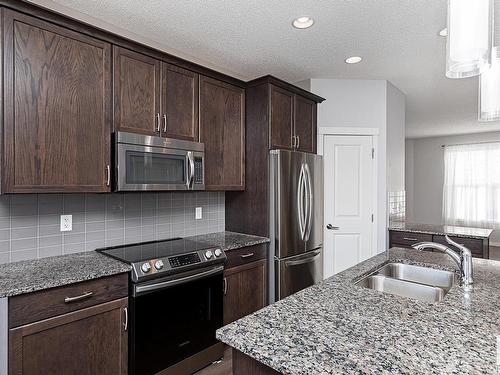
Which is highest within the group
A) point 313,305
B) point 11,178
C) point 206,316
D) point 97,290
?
point 11,178

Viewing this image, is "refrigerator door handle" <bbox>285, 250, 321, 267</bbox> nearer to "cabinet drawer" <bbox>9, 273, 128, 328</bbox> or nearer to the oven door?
the oven door

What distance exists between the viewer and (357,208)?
12.3 ft

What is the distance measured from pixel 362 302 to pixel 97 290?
144cm

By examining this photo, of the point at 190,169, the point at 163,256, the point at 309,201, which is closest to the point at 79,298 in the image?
the point at 163,256

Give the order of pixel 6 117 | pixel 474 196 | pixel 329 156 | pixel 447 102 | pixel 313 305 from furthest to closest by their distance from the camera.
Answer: pixel 474 196, pixel 447 102, pixel 329 156, pixel 6 117, pixel 313 305

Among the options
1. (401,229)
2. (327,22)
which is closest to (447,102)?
(401,229)

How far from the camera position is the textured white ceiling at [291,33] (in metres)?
2.18

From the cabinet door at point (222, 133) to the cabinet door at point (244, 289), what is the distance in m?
0.77

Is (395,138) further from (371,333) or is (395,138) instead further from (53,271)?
(53,271)

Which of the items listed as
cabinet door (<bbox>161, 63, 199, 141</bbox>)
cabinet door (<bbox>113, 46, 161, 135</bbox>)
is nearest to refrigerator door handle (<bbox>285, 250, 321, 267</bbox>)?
cabinet door (<bbox>161, 63, 199, 141</bbox>)

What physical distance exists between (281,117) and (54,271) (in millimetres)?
2279

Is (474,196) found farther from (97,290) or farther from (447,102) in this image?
(97,290)

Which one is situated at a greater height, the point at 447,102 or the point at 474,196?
the point at 447,102

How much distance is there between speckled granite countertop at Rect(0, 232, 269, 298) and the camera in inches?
62.2
